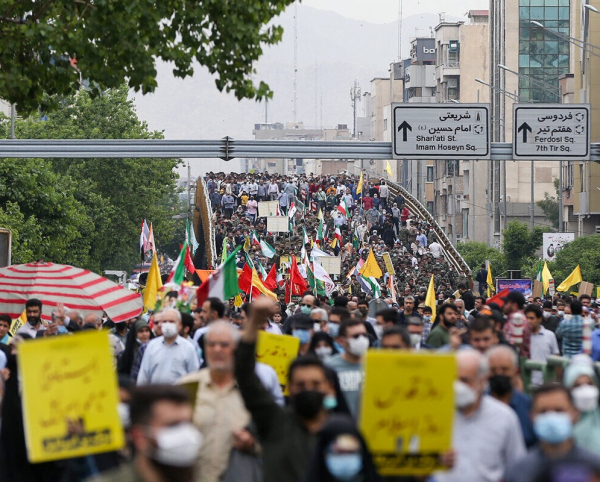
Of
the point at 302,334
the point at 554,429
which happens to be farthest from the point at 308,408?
the point at 302,334

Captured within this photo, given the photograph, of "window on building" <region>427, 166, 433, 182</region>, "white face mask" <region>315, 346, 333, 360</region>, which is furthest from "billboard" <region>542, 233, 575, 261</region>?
"window on building" <region>427, 166, 433, 182</region>

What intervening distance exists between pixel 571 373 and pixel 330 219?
147 feet

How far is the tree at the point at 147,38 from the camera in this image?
1620 centimetres

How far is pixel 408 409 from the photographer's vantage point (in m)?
6.69

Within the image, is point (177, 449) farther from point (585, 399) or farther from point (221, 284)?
point (221, 284)

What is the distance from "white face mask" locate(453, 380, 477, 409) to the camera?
7.23 m

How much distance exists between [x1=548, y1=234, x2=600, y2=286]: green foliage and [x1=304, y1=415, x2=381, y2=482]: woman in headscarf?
4229cm

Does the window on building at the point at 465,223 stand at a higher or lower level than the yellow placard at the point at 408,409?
lower

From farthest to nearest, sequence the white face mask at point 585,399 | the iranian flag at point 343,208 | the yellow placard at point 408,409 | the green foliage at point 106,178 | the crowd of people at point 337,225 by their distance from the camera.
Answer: the green foliage at point 106,178 → the iranian flag at point 343,208 → the crowd of people at point 337,225 → the white face mask at point 585,399 → the yellow placard at point 408,409

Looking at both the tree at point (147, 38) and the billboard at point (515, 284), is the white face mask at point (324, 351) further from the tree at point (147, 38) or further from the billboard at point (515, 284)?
the billboard at point (515, 284)

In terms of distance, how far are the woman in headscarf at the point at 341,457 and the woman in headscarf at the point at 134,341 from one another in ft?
23.0

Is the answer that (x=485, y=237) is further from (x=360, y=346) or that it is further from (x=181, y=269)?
(x=360, y=346)

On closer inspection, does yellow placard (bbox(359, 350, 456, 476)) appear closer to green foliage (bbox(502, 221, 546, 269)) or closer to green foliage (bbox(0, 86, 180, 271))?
green foliage (bbox(0, 86, 180, 271))

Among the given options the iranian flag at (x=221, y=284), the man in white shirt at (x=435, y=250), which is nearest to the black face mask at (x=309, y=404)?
the iranian flag at (x=221, y=284)
